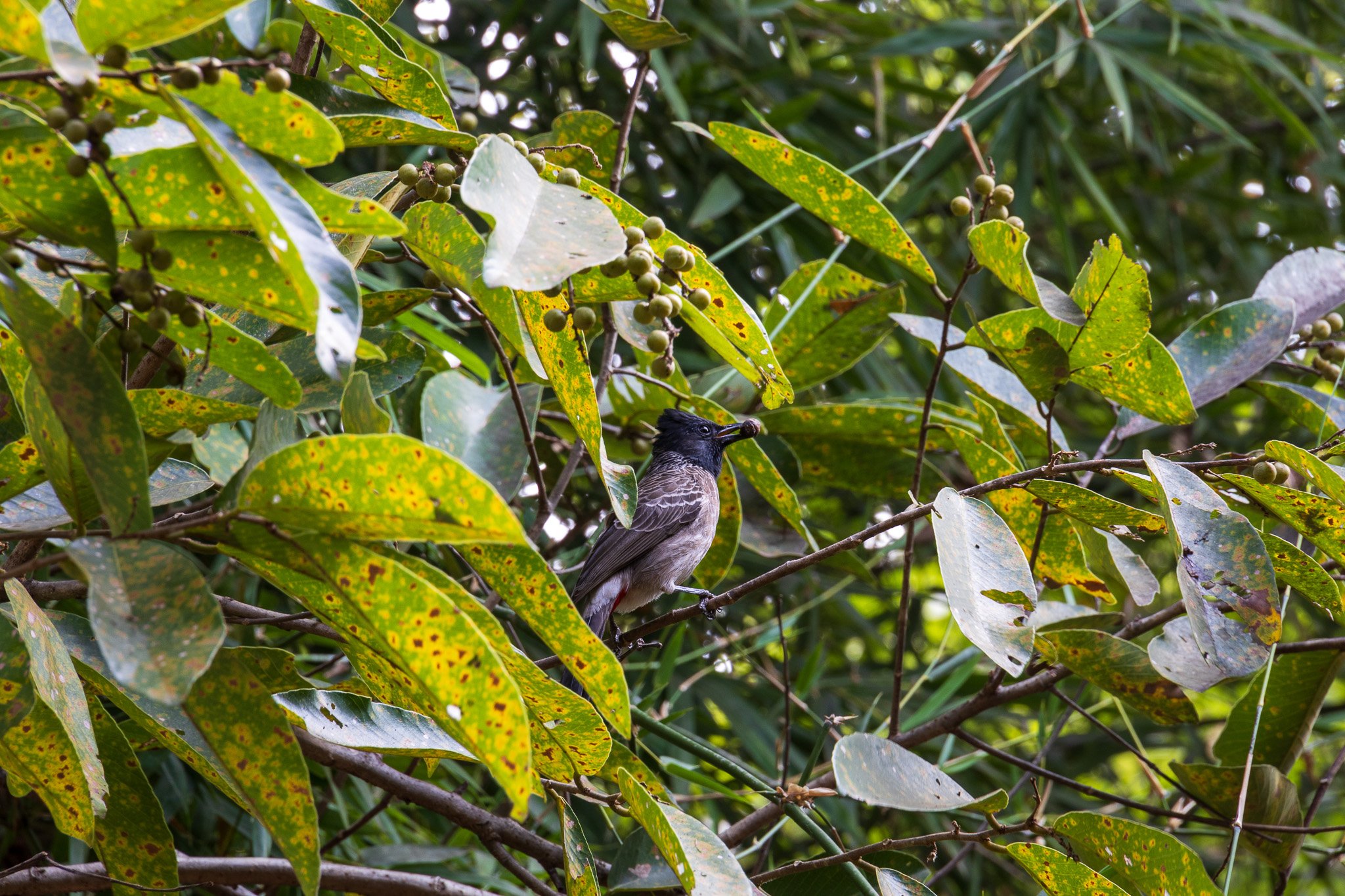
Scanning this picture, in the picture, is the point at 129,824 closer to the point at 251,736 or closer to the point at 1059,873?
the point at 251,736

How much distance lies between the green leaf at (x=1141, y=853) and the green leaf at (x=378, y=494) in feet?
4.11

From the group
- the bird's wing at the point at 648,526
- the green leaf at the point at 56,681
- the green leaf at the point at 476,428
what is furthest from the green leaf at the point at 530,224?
the bird's wing at the point at 648,526

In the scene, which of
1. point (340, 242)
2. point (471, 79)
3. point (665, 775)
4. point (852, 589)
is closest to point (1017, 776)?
point (852, 589)

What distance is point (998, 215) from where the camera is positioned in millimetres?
2156

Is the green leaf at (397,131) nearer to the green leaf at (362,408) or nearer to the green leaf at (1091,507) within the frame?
the green leaf at (362,408)

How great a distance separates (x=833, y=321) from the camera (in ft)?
9.31

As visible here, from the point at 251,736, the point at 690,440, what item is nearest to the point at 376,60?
the point at 251,736

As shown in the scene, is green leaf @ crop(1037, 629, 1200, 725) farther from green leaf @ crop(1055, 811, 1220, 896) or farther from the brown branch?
the brown branch

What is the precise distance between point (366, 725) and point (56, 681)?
403 mm

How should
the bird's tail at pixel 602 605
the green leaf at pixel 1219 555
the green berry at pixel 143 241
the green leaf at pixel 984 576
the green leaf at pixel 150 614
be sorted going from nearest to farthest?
the green leaf at pixel 150 614, the green berry at pixel 143 241, the green leaf at pixel 984 576, the green leaf at pixel 1219 555, the bird's tail at pixel 602 605

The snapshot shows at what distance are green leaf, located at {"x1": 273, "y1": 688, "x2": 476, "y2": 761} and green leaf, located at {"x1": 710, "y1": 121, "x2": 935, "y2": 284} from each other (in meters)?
1.11

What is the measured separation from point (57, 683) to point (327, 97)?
3.98 ft

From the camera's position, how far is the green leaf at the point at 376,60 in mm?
1725

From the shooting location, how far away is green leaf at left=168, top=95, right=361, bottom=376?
42.4 inches
